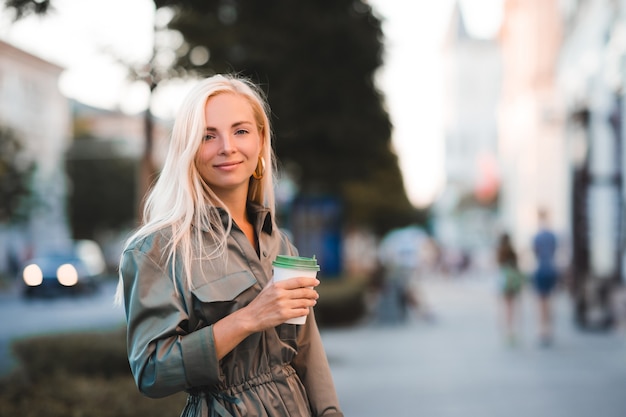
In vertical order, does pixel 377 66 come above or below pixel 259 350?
above

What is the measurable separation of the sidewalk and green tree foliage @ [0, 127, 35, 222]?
3.40 m

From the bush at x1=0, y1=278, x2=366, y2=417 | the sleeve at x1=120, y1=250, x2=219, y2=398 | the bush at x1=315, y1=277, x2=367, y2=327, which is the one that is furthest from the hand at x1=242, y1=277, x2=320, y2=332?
the bush at x1=315, y1=277, x2=367, y2=327

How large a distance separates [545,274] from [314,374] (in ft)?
33.6

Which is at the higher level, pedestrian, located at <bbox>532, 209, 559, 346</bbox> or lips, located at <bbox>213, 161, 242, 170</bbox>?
lips, located at <bbox>213, 161, 242, 170</bbox>

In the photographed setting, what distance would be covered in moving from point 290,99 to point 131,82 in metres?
4.01

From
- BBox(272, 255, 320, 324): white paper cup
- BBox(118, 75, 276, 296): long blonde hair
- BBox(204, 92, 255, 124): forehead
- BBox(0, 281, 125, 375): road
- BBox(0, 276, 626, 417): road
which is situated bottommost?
BBox(0, 276, 626, 417): road

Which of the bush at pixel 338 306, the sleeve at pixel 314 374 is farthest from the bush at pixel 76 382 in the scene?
the bush at pixel 338 306

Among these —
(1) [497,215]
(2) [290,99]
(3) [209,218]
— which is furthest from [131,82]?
(1) [497,215]

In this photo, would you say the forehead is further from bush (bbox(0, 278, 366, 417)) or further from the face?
bush (bbox(0, 278, 366, 417))

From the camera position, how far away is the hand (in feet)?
7.46

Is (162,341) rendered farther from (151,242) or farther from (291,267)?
(291,267)

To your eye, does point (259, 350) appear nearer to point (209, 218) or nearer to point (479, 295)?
point (209, 218)

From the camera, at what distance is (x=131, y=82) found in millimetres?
9477

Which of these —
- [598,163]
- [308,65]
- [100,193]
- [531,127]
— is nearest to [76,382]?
[308,65]
